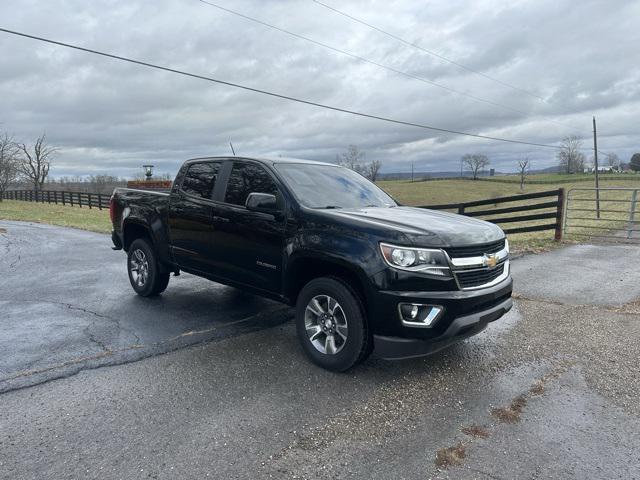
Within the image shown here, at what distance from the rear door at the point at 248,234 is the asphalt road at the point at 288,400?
73cm

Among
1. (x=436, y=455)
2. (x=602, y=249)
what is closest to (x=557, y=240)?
(x=602, y=249)

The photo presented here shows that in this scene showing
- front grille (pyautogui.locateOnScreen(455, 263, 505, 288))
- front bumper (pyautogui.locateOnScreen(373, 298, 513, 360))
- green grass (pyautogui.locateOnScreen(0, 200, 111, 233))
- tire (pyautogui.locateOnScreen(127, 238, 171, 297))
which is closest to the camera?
front bumper (pyautogui.locateOnScreen(373, 298, 513, 360))

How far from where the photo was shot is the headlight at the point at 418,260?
11.9 ft

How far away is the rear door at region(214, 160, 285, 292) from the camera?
454cm

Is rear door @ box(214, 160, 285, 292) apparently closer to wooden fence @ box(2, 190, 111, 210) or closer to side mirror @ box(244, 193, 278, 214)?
side mirror @ box(244, 193, 278, 214)

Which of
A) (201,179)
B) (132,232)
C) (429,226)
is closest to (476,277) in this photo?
(429,226)

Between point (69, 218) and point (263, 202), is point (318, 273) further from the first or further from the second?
point (69, 218)

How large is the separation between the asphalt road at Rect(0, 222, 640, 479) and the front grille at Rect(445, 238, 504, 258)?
108 cm

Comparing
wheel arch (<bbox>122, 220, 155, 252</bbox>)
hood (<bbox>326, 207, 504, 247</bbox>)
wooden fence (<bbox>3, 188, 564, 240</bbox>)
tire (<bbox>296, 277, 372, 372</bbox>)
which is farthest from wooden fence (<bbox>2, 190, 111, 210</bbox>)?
hood (<bbox>326, 207, 504, 247</bbox>)

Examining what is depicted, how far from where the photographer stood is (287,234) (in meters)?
4.36

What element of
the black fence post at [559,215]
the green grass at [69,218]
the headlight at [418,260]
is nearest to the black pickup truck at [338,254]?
the headlight at [418,260]

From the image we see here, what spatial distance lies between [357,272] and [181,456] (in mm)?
1849

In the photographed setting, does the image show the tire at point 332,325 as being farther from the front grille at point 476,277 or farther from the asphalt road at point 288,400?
the front grille at point 476,277

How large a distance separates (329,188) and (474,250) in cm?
174
